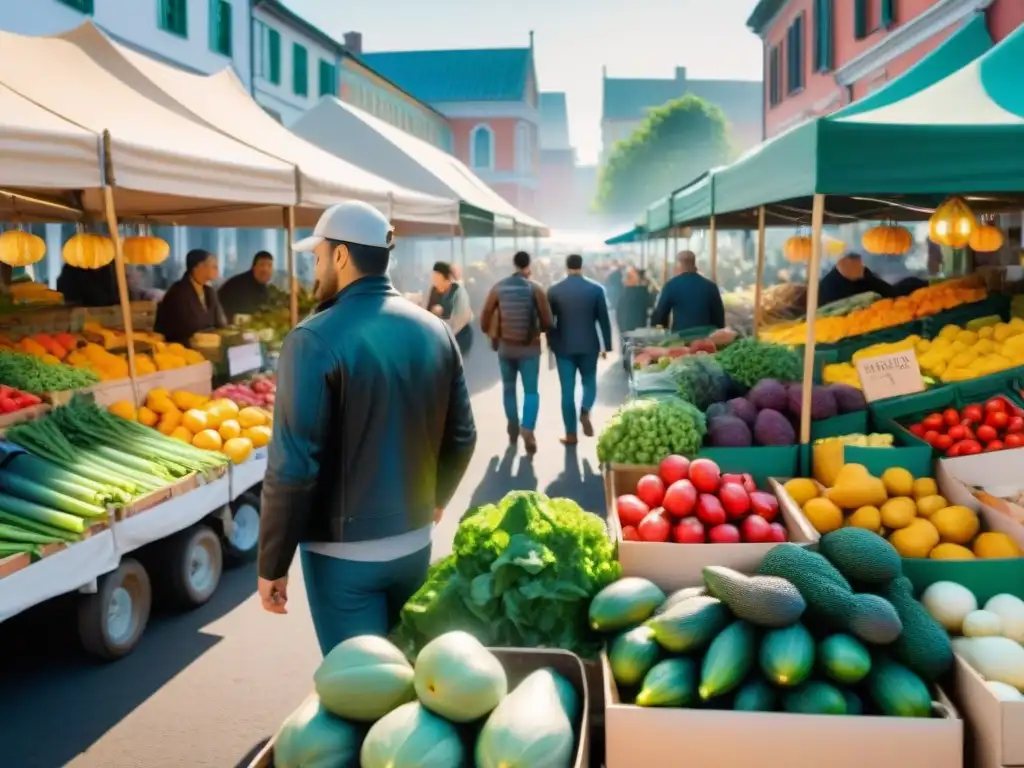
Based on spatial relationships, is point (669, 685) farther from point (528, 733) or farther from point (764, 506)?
point (764, 506)

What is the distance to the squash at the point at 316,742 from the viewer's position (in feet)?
6.62

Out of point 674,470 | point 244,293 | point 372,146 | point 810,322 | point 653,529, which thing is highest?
point 372,146

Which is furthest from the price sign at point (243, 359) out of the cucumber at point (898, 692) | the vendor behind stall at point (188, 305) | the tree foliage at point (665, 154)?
the tree foliage at point (665, 154)

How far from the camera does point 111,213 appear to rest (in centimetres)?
552

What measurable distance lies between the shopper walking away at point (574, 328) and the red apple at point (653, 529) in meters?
5.97

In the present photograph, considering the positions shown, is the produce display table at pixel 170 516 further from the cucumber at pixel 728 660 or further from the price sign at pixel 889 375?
the price sign at pixel 889 375

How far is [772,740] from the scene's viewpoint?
7.48 feet

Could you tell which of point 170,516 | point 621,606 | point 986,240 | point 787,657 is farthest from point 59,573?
point 986,240

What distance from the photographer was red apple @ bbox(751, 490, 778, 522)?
3.66 meters

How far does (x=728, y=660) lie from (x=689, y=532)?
114 centimetres

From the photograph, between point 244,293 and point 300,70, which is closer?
point 244,293

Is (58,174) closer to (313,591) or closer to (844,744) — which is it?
(313,591)

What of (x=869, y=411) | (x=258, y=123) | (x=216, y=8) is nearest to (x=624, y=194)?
(x=216, y=8)

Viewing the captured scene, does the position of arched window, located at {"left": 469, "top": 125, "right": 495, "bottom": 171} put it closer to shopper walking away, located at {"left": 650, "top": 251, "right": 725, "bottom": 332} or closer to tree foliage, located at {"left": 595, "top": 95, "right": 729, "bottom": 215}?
tree foliage, located at {"left": 595, "top": 95, "right": 729, "bottom": 215}
